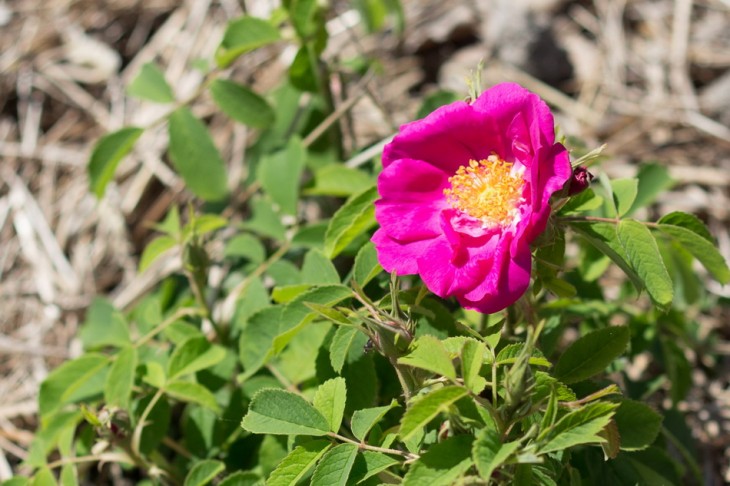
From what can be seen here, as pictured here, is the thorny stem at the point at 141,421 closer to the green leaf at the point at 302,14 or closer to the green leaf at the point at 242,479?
the green leaf at the point at 242,479

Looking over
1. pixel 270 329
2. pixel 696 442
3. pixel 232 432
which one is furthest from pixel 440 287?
pixel 696 442

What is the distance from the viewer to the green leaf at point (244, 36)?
7.04 ft

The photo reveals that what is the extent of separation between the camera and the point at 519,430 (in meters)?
1.33

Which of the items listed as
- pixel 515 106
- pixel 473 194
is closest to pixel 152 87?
pixel 473 194

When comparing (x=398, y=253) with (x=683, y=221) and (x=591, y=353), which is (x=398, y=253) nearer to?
(x=591, y=353)

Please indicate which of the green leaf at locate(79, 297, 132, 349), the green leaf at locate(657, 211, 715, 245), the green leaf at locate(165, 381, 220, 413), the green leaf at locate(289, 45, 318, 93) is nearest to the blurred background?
the green leaf at locate(289, 45, 318, 93)

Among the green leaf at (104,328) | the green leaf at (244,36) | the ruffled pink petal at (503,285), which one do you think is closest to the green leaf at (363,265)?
the ruffled pink petal at (503,285)

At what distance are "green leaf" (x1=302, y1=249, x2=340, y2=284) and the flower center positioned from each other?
0.30 meters

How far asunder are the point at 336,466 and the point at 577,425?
392 millimetres

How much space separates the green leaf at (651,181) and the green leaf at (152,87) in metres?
1.27

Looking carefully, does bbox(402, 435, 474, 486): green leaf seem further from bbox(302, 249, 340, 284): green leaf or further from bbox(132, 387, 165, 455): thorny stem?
bbox(132, 387, 165, 455): thorny stem

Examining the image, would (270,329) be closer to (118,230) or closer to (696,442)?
(696,442)

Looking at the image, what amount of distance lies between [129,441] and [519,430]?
867 millimetres

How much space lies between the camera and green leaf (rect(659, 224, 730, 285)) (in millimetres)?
1545
